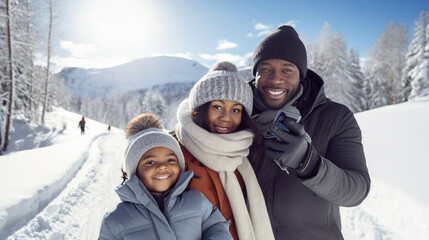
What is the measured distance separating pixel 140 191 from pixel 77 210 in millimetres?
4786

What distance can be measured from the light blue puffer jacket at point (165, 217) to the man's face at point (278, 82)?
106 centimetres

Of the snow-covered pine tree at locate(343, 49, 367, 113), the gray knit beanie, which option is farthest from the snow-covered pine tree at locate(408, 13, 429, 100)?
the gray knit beanie

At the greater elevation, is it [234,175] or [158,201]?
[234,175]

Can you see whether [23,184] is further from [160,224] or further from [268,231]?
[268,231]

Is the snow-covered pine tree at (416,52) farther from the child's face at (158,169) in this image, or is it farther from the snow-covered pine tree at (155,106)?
the snow-covered pine tree at (155,106)

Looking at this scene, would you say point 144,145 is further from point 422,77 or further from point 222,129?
point 422,77

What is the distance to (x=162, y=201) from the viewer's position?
2.22 metres

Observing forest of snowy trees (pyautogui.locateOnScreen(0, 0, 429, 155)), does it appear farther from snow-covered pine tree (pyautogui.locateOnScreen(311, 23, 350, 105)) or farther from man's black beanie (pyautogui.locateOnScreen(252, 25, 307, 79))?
man's black beanie (pyautogui.locateOnScreen(252, 25, 307, 79))

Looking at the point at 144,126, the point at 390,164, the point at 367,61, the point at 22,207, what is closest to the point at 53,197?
the point at 22,207

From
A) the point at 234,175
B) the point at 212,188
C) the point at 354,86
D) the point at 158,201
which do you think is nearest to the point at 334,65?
the point at 354,86

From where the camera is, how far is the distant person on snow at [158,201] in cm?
194

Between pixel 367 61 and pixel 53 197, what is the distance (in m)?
40.3

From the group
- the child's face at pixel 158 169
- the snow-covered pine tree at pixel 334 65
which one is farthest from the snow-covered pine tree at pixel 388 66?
the child's face at pixel 158 169

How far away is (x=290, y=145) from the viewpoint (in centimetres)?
168
